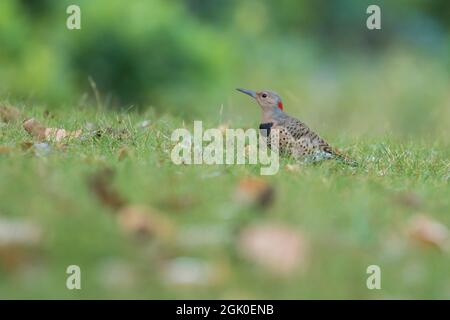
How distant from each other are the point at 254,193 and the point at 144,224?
833 mm

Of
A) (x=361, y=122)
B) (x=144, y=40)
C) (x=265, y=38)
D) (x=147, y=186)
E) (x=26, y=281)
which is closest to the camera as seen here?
(x=26, y=281)

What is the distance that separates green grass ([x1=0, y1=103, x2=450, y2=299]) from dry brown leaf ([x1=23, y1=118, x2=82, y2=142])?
54 cm

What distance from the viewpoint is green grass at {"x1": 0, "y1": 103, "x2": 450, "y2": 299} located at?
4.27m

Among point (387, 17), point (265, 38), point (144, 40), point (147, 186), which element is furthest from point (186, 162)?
point (387, 17)

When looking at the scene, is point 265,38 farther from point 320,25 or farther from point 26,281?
point 26,281

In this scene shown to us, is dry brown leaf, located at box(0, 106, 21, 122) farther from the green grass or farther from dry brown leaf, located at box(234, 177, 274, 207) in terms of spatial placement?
dry brown leaf, located at box(234, 177, 274, 207)

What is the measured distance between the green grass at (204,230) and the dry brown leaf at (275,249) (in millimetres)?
40

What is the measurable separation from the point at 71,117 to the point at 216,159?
195 centimetres

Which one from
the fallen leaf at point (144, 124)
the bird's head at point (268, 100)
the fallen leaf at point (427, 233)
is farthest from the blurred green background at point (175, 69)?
the fallen leaf at point (427, 233)

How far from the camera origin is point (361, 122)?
13.7m

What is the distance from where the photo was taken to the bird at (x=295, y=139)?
7348 millimetres

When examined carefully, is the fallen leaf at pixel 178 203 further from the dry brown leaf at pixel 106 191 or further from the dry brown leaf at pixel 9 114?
the dry brown leaf at pixel 9 114

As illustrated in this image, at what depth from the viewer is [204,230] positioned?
4652mm

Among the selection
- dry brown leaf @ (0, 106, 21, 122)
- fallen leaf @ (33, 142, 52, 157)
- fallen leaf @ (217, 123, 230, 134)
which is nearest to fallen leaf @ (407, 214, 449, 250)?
fallen leaf @ (33, 142, 52, 157)
